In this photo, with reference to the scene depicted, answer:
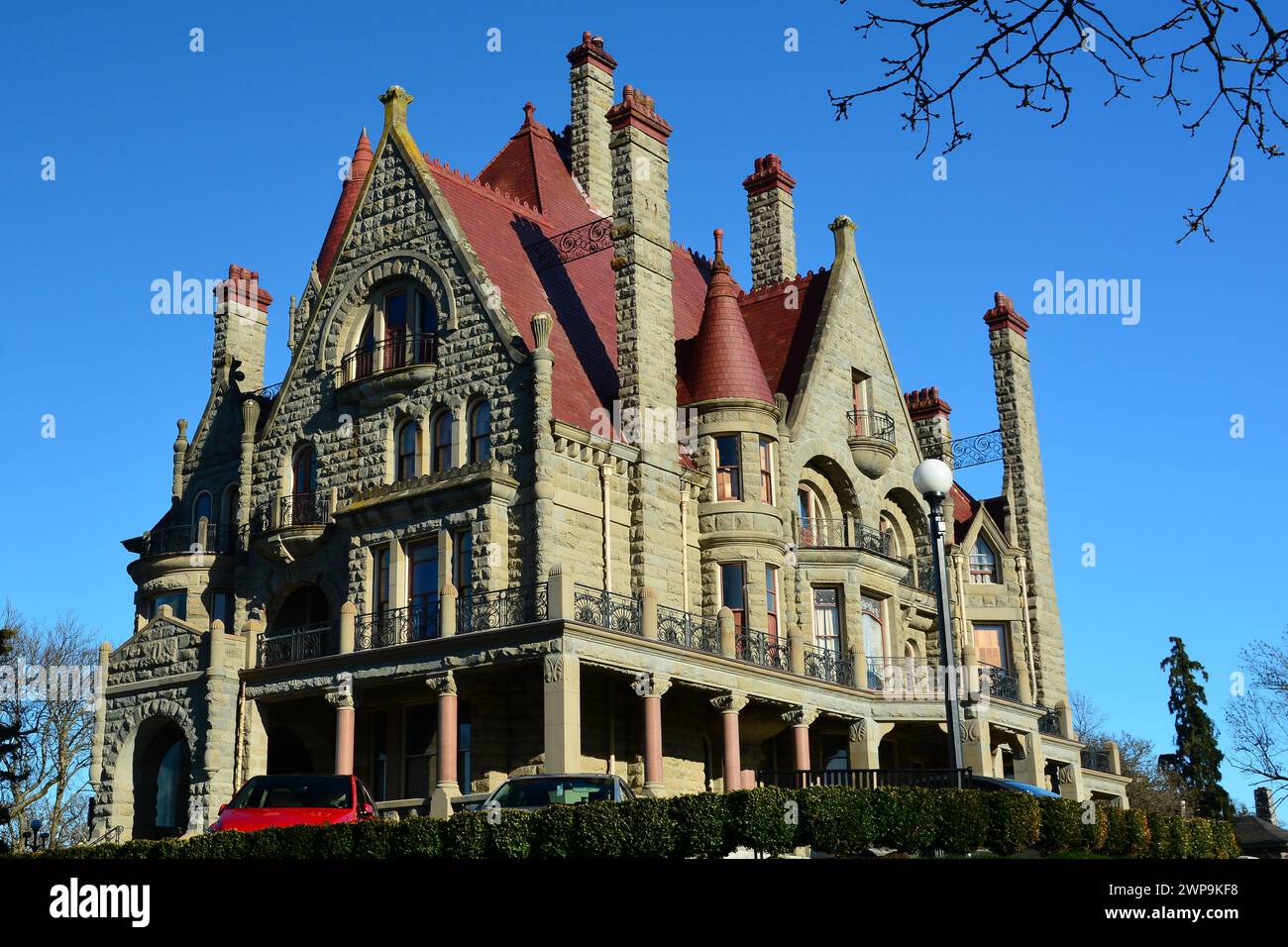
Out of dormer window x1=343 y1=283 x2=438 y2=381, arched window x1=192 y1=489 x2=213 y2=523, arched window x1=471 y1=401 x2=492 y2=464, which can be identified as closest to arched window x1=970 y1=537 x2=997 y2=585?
arched window x1=471 y1=401 x2=492 y2=464

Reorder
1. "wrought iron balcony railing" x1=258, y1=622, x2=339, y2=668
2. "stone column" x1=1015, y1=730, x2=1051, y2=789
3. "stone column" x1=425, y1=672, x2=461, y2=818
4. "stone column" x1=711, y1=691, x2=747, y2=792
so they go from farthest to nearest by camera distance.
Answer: "stone column" x1=1015, y1=730, x2=1051, y2=789, "wrought iron balcony railing" x1=258, y1=622, x2=339, y2=668, "stone column" x1=711, y1=691, x2=747, y2=792, "stone column" x1=425, y1=672, x2=461, y2=818

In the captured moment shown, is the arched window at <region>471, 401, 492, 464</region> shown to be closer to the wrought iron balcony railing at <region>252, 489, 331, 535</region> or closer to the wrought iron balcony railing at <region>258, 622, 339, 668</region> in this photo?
the wrought iron balcony railing at <region>252, 489, 331, 535</region>

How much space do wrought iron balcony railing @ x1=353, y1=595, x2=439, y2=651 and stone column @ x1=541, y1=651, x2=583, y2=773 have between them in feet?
14.0

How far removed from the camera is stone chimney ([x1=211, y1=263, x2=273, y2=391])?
140ft

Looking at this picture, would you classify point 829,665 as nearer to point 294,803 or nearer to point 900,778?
point 900,778

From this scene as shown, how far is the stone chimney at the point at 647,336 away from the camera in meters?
34.2

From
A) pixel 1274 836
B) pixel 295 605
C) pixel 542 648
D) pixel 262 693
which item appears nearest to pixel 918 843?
pixel 542 648

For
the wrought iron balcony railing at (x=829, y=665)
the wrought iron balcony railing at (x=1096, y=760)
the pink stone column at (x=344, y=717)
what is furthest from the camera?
the wrought iron balcony railing at (x=1096, y=760)

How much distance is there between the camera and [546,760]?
2830 cm

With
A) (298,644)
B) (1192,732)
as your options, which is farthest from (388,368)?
(1192,732)

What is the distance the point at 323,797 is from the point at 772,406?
18144 mm

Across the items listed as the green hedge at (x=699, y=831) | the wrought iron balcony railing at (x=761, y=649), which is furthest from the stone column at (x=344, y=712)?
the green hedge at (x=699, y=831)

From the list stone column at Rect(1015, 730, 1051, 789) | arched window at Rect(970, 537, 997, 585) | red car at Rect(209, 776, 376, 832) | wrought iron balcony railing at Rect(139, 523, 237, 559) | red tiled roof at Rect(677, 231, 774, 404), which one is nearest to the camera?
red car at Rect(209, 776, 376, 832)

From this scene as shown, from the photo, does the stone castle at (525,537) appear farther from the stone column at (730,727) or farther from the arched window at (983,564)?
the arched window at (983,564)
